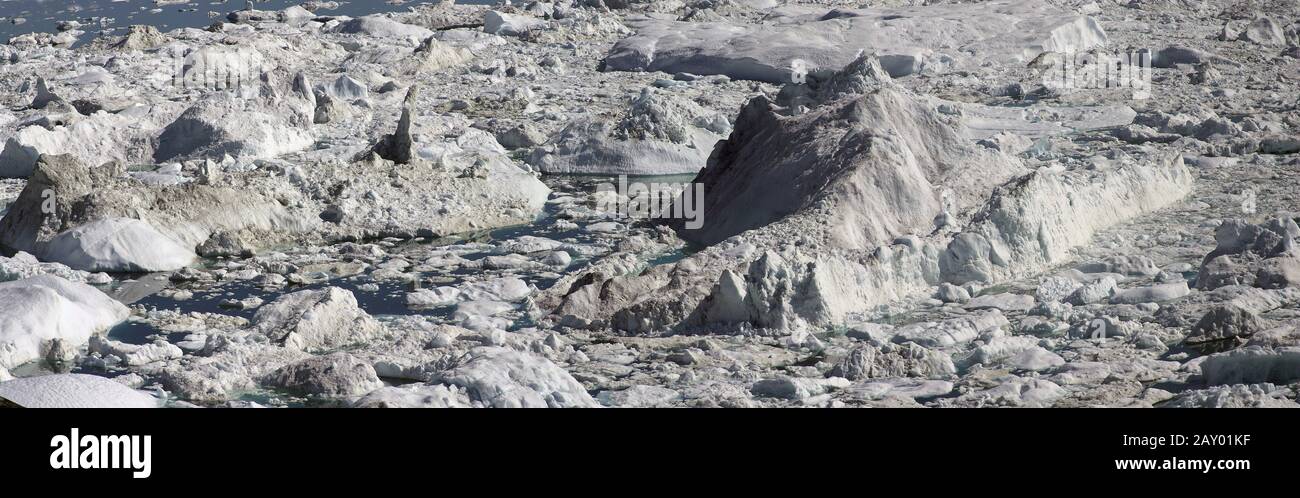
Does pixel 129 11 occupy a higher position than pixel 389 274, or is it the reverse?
pixel 129 11

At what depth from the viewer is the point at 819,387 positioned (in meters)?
7.39

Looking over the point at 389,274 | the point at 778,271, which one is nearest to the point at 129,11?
the point at 389,274

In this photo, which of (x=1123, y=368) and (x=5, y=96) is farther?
(x=5, y=96)

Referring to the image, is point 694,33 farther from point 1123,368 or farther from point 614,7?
point 1123,368

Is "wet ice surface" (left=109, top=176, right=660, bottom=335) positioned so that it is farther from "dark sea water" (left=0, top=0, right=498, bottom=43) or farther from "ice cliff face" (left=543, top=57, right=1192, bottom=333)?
"dark sea water" (left=0, top=0, right=498, bottom=43)

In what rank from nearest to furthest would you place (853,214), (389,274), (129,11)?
1. (853,214)
2. (389,274)
3. (129,11)

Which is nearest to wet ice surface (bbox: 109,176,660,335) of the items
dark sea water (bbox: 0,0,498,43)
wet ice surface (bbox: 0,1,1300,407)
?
wet ice surface (bbox: 0,1,1300,407)

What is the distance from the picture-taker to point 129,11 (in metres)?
27.0

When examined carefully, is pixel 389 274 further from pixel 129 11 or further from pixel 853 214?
pixel 129 11

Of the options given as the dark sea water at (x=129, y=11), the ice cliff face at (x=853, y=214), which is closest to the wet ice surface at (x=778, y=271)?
the ice cliff face at (x=853, y=214)

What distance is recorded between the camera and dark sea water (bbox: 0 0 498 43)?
2488cm

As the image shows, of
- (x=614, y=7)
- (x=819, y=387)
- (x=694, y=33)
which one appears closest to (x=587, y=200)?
(x=819, y=387)

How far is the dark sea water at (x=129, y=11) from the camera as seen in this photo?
2488cm

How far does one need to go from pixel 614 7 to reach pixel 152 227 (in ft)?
49.3
